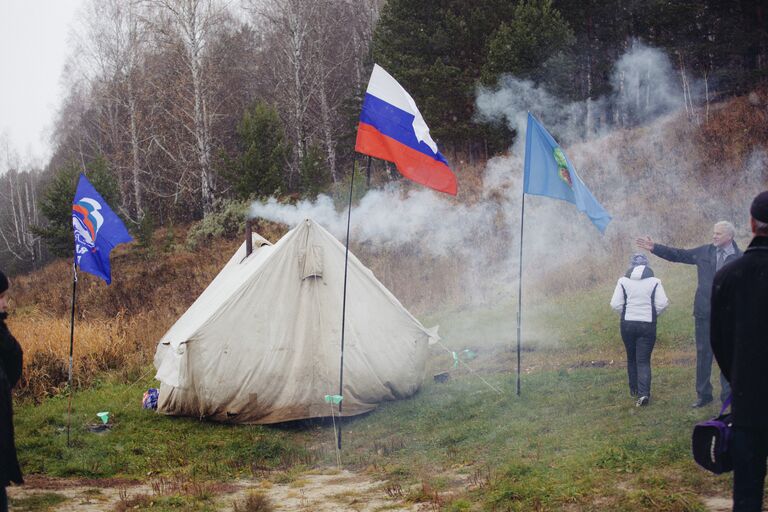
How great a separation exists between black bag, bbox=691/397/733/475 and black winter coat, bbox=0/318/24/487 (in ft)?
12.0

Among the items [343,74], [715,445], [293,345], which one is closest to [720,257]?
[715,445]

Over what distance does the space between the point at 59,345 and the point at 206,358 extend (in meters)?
4.78

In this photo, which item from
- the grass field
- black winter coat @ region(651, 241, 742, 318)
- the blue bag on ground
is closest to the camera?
the grass field

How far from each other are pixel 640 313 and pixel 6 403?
5.98 m

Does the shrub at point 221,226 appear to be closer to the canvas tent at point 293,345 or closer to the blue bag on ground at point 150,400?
the blue bag on ground at point 150,400

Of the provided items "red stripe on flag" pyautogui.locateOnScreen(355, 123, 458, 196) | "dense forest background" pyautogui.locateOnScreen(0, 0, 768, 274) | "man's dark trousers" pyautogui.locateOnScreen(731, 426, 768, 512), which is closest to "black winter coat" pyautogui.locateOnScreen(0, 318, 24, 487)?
"man's dark trousers" pyautogui.locateOnScreen(731, 426, 768, 512)

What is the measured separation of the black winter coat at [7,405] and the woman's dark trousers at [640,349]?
5.80m

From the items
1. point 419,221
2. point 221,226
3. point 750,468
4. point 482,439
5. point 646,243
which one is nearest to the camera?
point 750,468

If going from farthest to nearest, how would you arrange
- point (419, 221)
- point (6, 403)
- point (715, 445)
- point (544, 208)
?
point (419, 221), point (544, 208), point (6, 403), point (715, 445)

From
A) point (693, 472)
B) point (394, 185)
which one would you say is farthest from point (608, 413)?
point (394, 185)

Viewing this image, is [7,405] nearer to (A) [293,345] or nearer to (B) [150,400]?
(A) [293,345]

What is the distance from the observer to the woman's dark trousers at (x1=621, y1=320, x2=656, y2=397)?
296 inches

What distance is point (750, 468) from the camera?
3.61 metres

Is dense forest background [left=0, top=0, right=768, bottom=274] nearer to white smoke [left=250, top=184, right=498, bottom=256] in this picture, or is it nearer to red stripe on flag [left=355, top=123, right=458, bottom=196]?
white smoke [left=250, top=184, right=498, bottom=256]
